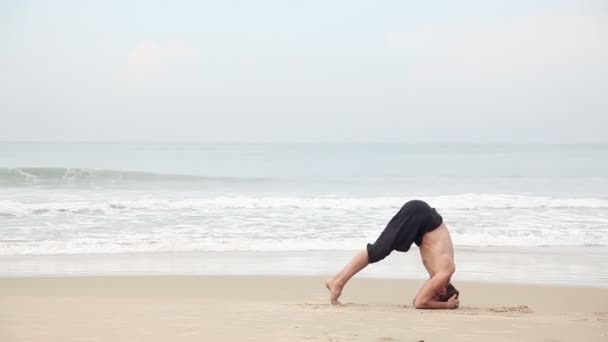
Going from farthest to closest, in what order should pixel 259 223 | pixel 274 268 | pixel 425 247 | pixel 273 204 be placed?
pixel 273 204 < pixel 259 223 < pixel 274 268 < pixel 425 247

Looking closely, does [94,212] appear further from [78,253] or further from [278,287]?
[278,287]

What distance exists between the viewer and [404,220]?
20.5 feet

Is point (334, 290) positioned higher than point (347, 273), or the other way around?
point (347, 273)

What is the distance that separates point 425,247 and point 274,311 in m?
1.37

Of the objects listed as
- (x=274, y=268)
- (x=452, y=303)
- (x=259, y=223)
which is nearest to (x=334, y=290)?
(x=452, y=303)

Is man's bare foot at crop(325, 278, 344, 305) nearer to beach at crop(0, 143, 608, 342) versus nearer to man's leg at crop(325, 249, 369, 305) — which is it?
man's leg at crop(325, 249, 369, 305)

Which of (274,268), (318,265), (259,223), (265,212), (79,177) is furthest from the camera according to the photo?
(79,177)

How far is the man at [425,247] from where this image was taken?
20.5 feet

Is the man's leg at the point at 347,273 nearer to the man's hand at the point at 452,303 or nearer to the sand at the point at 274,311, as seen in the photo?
the sand at the point at 274,311

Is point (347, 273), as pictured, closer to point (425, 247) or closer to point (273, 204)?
point (425, 247)

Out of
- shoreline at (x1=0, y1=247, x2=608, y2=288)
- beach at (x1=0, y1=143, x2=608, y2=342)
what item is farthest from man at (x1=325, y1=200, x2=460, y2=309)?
shoreline at (x1=0, y1=247, x2=608, y2=288)

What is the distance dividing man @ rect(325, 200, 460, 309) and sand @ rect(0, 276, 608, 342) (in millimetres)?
227

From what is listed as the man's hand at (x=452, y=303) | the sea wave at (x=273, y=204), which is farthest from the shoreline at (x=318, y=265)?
the sea wave at (x=273, y=204)

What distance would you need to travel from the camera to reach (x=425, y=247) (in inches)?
253
